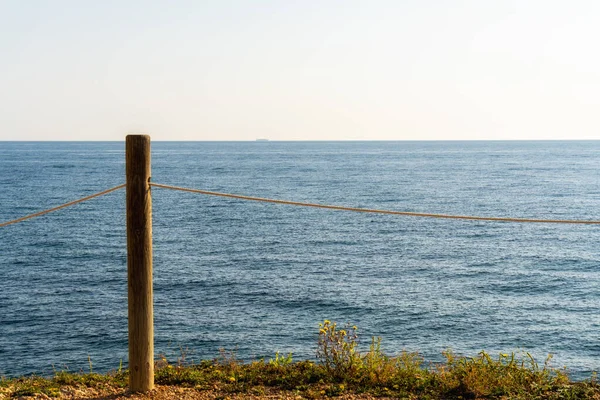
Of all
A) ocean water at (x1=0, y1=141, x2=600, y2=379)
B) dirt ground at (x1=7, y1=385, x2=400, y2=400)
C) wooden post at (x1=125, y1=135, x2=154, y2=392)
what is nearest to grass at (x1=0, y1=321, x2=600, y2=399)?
dirt ground at (x1=7, y1=385, x2=400, y2=400)

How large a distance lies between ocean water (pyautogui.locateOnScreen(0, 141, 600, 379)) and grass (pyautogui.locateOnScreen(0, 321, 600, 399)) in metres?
5.35

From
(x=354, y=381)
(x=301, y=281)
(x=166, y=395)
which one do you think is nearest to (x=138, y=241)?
(x=166, y=395)

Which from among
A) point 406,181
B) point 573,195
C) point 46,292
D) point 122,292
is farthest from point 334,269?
point 406,181

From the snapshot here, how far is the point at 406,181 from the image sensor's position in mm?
95562

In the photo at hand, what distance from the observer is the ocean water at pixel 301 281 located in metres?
24.5

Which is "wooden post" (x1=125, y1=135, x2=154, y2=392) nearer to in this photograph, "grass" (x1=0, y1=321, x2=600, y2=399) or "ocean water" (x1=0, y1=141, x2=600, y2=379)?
"grass" (x1=0, y1=321, x2=600, y2=399)

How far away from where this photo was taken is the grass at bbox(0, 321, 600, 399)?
7051 millimetres

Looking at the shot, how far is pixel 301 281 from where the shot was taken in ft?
112

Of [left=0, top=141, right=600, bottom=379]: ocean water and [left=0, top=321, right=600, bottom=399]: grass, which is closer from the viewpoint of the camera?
[left=0, top=321, right=600, bottom=399]: grass

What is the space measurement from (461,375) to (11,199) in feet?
Answer: 238

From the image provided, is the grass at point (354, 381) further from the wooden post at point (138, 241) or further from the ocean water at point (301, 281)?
the ocean water at point (301, 281)

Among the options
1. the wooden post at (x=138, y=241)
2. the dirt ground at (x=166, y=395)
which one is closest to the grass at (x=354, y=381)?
the dirt ground at (x=166, y=395)

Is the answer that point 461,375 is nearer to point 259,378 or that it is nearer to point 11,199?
point 259,378

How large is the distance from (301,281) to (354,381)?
26.7m
